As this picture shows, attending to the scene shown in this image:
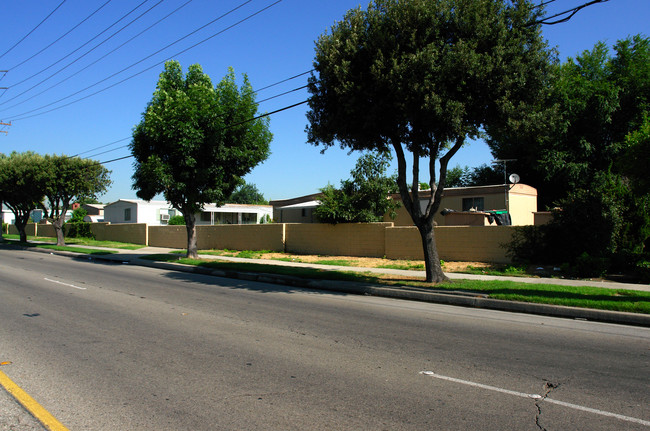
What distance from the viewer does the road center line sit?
4.30 meters

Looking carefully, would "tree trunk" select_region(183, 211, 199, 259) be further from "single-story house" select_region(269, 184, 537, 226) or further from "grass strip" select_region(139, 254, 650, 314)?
"grass strip" select_region(139, 254, 650, 314)

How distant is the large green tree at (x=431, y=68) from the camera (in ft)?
37.0

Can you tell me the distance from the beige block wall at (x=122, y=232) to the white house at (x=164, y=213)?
321cm

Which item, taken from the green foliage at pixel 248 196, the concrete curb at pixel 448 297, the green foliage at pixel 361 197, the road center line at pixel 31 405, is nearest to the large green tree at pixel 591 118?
the green foliage at pixel 361 197

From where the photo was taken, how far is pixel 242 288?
14.1 meters

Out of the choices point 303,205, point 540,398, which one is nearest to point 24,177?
point 303,205

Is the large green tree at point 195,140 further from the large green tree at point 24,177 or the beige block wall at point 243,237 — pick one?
the large green tree at point 24,177

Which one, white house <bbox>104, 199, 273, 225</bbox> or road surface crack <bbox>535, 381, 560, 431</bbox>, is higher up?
white house <bbox>104, 199, 273, 225</bbox>

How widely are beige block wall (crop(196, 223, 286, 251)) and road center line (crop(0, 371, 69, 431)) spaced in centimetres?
2099

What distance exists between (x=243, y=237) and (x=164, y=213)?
21.0 meters

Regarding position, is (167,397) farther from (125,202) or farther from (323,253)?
(125,202)

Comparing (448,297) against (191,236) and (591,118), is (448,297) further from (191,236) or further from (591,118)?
(591,118)

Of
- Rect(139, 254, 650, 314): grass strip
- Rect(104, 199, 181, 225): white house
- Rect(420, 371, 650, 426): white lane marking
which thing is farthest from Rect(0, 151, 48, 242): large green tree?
Rect(420, 371, 650, 426): white lane marking

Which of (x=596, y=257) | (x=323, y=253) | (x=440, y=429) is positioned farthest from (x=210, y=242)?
(x=440, y=429)
